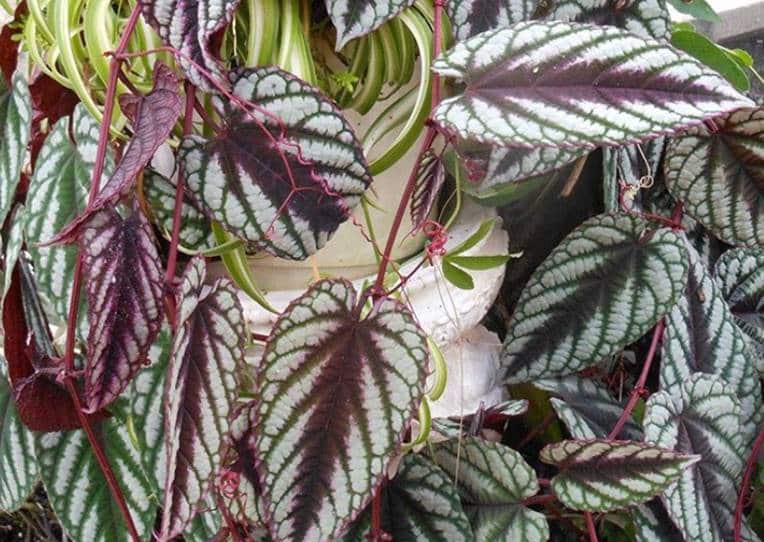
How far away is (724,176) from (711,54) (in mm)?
166

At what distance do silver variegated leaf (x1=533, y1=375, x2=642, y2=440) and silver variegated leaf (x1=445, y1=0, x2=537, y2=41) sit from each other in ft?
1.05

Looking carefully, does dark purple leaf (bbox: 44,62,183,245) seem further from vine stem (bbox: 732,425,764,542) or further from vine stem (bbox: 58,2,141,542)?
vine stem (bbox: 732,425,764,542)

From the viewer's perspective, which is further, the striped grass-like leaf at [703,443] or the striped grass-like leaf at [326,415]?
the striped grass-like leaf at [703,443]

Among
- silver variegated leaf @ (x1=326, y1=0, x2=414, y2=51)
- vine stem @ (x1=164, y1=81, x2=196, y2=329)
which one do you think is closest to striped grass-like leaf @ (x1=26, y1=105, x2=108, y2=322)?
vine stem @ (x1=164, y1=81, x2=196, y2=329)

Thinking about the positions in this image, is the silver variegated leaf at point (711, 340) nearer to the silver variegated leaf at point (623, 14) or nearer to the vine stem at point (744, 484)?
the vine stem at point (744, 484)

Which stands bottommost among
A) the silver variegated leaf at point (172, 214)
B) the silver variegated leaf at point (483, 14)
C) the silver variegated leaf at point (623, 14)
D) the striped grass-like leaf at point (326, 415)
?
the striped grass-like leaf at point (326, 415)

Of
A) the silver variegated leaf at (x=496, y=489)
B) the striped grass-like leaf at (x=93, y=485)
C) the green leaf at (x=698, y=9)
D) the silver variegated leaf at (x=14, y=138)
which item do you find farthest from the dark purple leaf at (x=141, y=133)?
the green leaf at (x=698, y=9)

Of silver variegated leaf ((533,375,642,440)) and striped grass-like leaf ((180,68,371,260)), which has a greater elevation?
striped grass-like leaf ((180,68,371,260))

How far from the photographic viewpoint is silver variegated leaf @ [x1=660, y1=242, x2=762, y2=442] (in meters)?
0.74

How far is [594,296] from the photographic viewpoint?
0.71m

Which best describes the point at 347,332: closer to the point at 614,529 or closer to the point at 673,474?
the point at 673,474

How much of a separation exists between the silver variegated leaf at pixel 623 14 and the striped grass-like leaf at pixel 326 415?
1.00ft

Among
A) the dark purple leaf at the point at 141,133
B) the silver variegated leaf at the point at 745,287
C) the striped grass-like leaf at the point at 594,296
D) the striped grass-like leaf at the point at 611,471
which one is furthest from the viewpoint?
the silver variegated leaf at the point at 745,287

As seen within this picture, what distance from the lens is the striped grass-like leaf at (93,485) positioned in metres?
0.67
